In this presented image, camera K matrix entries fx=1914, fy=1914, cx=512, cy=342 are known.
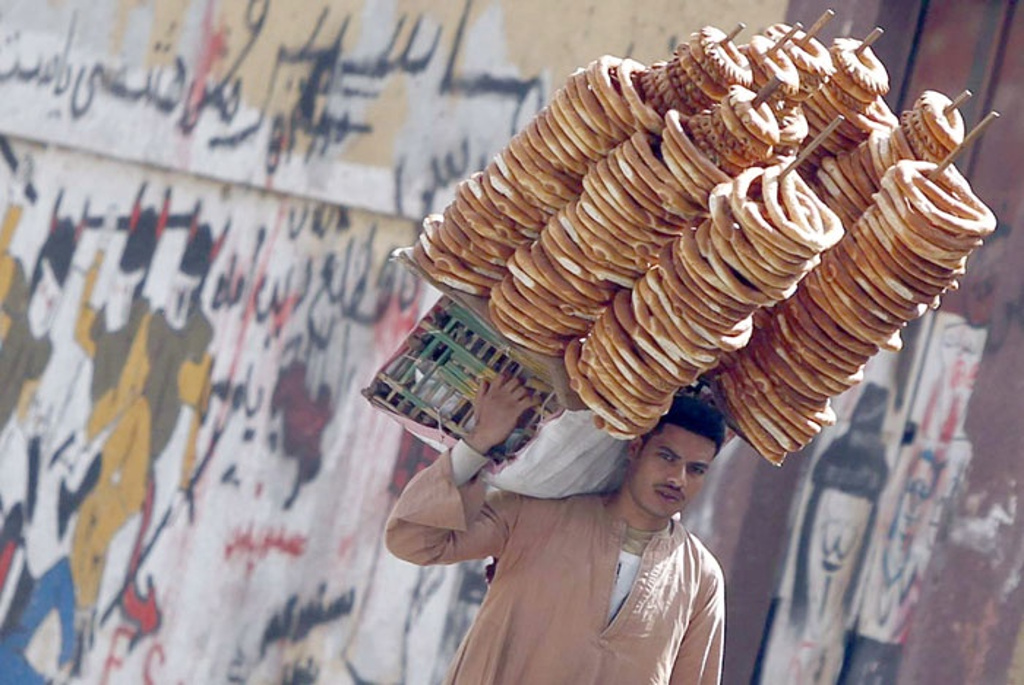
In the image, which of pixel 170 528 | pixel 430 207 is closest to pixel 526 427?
pixel 430 207

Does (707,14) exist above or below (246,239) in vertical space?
above

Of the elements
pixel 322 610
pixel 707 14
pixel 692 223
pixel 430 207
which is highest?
pixel 707 14

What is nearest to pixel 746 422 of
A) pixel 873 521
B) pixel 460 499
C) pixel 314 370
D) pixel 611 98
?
pixel 460 499

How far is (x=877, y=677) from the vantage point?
635 centimetres

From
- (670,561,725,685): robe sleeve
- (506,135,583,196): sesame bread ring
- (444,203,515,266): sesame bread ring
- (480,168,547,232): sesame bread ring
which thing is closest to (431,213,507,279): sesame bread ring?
(444,203,515,266): sesame bread ring

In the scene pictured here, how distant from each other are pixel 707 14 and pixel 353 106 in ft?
5.61

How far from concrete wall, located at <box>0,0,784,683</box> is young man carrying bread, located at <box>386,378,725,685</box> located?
232cm

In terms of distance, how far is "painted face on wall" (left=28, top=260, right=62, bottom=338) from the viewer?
889 centimetres

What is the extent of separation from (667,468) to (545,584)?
1.29ft

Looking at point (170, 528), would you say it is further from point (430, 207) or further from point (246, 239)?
point (430, 207)

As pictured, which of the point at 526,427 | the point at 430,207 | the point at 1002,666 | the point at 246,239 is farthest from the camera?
the point at 246,239

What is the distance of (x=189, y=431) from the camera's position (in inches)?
317

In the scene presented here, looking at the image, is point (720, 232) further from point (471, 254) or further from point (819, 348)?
point (471, 254)

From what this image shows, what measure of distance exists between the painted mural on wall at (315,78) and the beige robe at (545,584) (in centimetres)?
245
